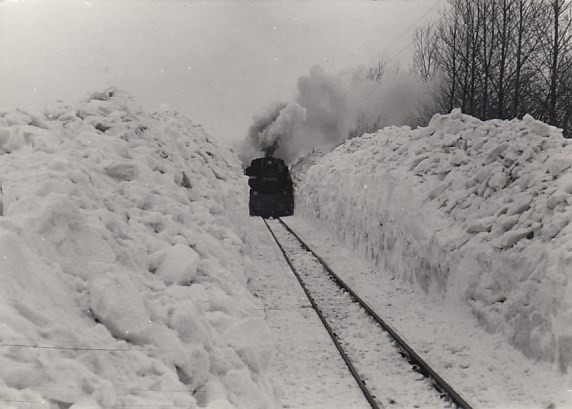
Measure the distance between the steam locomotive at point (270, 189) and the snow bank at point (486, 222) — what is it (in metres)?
9.19

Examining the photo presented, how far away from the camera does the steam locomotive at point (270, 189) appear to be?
22997 millimetres

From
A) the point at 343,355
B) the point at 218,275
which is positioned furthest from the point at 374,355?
the point at 218,275

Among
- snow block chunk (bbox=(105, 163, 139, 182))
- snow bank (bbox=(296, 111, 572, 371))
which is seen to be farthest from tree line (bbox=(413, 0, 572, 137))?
snow block chunk (bbox=(105, 163, 139, 182))

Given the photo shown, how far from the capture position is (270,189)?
23.5m

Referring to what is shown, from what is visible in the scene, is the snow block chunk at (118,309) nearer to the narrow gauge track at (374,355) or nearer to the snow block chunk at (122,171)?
the snow block chunk at (122,171)

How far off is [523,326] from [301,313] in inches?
141

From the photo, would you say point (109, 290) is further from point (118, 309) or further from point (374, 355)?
point (374, 355)

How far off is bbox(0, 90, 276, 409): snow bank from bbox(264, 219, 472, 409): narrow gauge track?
5.34ft

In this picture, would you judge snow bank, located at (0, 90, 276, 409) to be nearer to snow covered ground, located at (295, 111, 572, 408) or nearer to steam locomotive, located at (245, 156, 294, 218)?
snow covered ground, located at (295, 111, 572, 408)

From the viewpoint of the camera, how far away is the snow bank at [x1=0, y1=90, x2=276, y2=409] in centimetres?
316

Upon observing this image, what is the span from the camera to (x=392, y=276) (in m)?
10.7

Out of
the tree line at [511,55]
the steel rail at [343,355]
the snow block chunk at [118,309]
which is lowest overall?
the steel rail at [343,355]

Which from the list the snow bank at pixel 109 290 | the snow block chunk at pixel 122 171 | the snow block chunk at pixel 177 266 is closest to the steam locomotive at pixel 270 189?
the snow bank at pixel 109 290

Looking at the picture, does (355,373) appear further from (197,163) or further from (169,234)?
(197,163)
